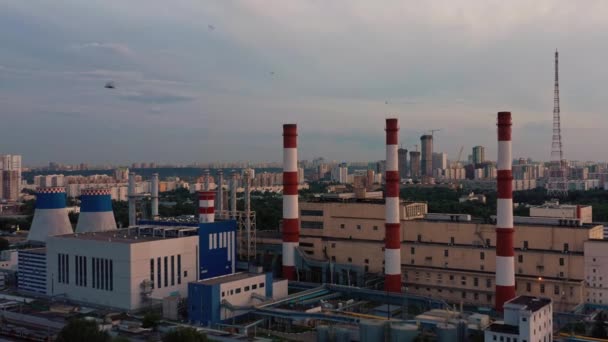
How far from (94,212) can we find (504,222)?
20.6m

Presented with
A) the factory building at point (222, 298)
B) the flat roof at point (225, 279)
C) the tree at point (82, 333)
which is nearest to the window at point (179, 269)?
the flat roof at point (225, 279)

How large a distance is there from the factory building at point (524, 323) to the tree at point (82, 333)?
418 inches

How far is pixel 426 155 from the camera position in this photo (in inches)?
4929

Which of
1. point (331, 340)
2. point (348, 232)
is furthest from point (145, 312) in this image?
point (348, 232)

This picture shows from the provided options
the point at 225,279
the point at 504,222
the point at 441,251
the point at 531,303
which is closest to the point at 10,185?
the point at 225,279

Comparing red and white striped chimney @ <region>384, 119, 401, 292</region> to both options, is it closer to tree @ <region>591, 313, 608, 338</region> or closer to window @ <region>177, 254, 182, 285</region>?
tree @ <region>591, 313, 608, 338</region>

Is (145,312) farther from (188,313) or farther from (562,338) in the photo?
(562,338)

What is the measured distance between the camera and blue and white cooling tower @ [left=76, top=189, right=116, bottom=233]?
31.0m

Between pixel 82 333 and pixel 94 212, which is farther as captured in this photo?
pixel 94 212

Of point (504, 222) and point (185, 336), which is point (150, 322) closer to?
point (185, 336)

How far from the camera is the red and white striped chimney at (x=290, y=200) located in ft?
85.6

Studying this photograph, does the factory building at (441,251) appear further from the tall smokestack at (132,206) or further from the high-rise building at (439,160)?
the high-rise building at (439,160)

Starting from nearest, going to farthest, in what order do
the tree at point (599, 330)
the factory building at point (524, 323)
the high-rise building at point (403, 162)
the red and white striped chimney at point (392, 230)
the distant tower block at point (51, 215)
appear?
the factory building at point (524, 323) < the tree at point (599, 330) < the red and white striped chimney at point (392, 230) < the distant tower block at point (51, 215) < the high-rise building at point (403, 162)

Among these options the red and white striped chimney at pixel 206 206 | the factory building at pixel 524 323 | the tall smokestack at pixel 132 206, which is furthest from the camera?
the tall smokestack at pixel 132 206
